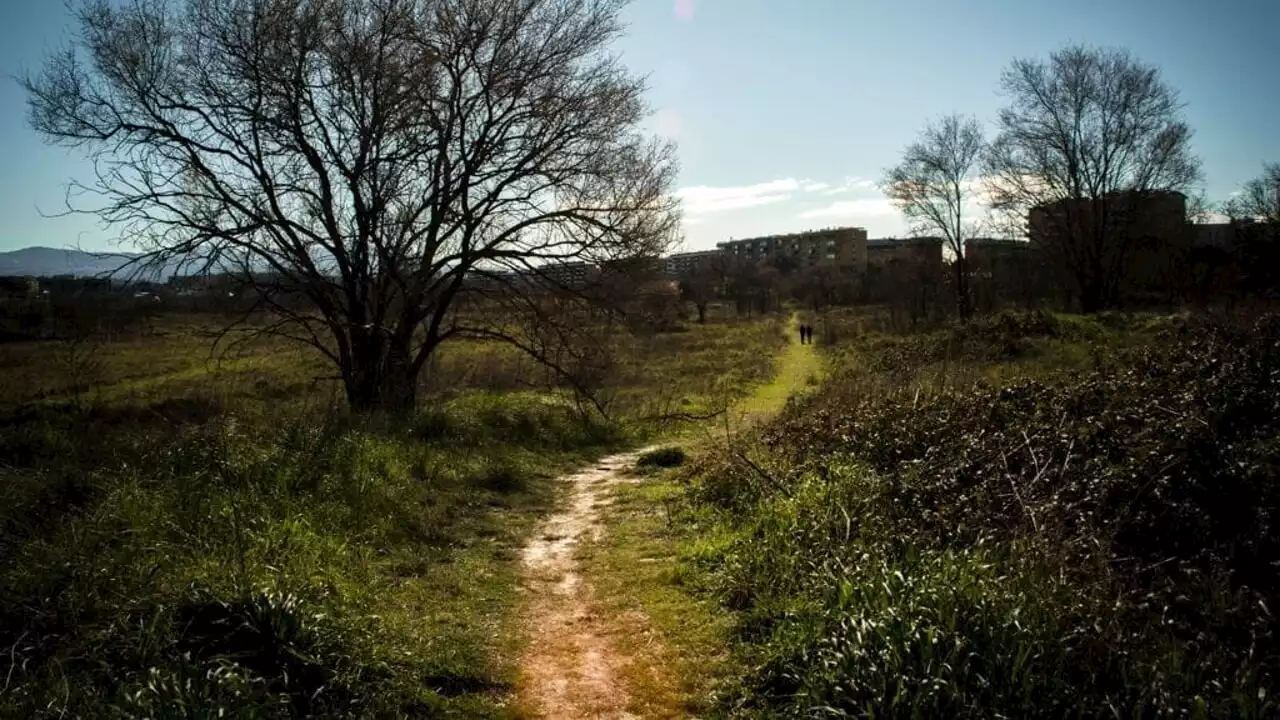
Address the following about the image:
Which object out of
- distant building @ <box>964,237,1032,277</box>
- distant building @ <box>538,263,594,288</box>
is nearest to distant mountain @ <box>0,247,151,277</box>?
distant building @ <box>538,263,594,288</box>

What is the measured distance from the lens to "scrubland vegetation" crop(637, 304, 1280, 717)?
142 inches

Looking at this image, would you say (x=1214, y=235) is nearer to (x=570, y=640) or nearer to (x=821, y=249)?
(x=570, y=640)

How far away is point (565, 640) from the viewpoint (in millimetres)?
5320

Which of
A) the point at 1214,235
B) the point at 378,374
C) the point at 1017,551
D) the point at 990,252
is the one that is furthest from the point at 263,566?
the point at 1214,235

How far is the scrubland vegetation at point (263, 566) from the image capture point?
156 inches

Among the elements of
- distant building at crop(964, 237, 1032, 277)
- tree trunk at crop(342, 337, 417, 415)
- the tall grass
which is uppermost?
distant building at crop(964, 237, 1032, 277)

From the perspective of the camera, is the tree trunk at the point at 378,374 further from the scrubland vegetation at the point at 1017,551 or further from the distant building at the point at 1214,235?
the distant building at the point at 1214,235

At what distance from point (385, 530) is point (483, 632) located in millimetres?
2374

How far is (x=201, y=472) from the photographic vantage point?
6898mm

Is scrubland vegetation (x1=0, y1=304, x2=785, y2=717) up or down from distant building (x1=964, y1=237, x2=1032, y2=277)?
down

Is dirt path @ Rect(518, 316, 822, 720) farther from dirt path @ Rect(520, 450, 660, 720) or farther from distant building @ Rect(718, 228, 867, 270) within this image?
distant building @ Rect(718, 228, 867, 270)

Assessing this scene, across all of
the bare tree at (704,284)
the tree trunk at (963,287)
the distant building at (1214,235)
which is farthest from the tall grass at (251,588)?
the distant building at (1214,235)

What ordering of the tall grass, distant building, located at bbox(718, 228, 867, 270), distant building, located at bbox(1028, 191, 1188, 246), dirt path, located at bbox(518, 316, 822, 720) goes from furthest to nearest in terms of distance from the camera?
1. distant building, located at bbox(718, 228, 867, 270)
2. distant building, located at bbox(1028, 191, 1188, 246)
3. dirt path, located at bbox(518, 316, 822, 720)
4. the tall grass

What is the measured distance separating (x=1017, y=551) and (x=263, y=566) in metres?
5.02
